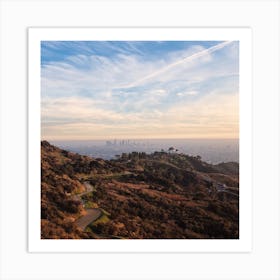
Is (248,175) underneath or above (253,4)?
underneath

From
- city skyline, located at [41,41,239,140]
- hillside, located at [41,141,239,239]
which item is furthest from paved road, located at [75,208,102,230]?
city skyline, located at [41,41,239,140]

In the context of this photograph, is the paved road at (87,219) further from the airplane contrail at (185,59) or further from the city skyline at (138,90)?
the airplane contrail at (185,59)

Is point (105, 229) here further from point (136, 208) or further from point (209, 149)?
point (209, 149)

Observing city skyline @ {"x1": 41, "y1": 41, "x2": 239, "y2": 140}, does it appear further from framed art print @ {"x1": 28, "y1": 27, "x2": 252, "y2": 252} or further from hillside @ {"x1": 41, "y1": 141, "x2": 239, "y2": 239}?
hillside @ {"x1": 41, "y1": 141, "x2": 239, "y2": 239}

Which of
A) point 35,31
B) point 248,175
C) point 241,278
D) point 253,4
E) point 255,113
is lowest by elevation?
point 241,278

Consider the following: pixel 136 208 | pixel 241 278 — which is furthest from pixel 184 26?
pixel 241 278

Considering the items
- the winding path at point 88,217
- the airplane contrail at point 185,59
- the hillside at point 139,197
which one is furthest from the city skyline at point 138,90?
the winding path at point 88,217

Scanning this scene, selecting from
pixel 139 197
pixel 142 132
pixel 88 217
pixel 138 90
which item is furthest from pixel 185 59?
pixel 88 217

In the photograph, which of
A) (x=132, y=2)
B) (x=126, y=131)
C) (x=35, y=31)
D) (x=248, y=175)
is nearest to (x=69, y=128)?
(x=126, y=131)
